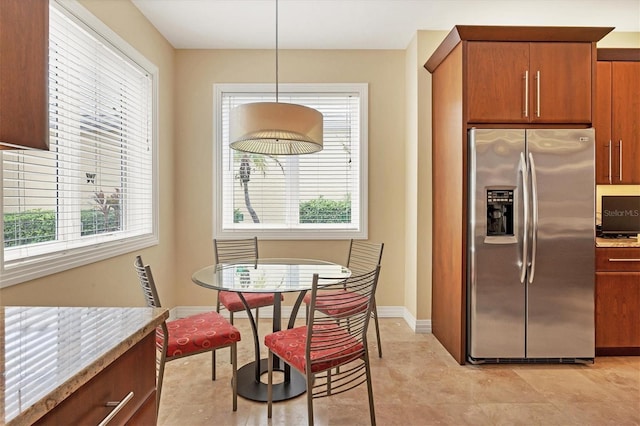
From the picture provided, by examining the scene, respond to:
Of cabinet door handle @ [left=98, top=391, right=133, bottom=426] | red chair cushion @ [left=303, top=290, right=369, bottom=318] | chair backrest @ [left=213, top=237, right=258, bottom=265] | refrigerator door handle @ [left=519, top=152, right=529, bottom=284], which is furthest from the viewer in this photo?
chair backrest @ [left=213, top=237, right=258, bottom=265]

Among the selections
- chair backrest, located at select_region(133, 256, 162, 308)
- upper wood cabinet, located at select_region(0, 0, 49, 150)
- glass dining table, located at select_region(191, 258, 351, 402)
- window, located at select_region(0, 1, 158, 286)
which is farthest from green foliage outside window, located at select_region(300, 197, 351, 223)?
upper wood cabinet, located at select_region(0, 0, 49, 150)

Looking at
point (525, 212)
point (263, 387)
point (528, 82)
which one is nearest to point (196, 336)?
point (263, 387)

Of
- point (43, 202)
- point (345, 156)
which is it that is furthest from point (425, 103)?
point (43, 202)

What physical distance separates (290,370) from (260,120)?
164cm

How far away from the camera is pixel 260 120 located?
2055mm

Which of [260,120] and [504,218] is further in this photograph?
[504,218]

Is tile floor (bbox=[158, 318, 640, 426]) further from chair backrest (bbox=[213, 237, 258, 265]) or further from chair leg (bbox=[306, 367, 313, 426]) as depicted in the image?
chair backrest (bbox=[213, 237, 258, 265])

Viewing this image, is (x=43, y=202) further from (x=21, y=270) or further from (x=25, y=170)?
(x=21, y=270)

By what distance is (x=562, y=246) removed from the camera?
2713mm

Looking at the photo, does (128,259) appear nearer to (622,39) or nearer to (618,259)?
(618,259)

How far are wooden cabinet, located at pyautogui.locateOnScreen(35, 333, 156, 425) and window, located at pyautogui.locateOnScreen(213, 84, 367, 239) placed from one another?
8.95 feet

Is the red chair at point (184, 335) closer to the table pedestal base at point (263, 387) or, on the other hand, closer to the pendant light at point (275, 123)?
the table pedestal base at point (263, 387)

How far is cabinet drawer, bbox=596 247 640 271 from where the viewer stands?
2859 mm

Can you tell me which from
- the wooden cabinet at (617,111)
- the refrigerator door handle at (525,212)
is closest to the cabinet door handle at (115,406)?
the refrigerator door handle at (525,212)
